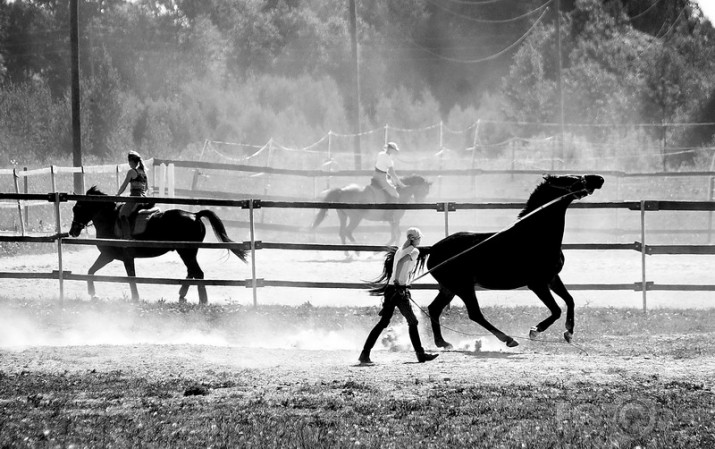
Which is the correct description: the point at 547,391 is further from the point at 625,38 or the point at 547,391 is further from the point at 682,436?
the point at 625,38

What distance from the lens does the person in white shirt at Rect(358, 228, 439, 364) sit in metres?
11.6

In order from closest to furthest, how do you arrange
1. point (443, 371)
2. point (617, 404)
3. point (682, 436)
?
point (682, 436)
point (617, 404)
point (443, 371)

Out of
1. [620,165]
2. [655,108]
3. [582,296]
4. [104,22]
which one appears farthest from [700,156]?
[104,22]

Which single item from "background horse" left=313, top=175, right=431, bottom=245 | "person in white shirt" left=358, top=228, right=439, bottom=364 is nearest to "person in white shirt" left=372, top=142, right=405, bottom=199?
"background horse" left=313, top=175, right=431, bottom=245

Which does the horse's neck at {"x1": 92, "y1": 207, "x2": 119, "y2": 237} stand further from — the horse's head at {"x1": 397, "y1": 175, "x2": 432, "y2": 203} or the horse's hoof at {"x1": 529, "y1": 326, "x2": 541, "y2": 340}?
the horse's head at {"x1": 397, "y1": 175, "x2": 432, "y2": 203}

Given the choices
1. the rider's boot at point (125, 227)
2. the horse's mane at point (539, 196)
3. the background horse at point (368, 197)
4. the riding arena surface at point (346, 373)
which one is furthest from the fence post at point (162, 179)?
the horse's mane at point (539, 196)

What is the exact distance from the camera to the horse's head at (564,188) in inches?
510

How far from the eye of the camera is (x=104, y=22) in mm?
74250

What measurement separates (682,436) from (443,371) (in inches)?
127

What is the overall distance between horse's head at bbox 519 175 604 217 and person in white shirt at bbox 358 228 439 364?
83.6 inches

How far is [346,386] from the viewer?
991cm

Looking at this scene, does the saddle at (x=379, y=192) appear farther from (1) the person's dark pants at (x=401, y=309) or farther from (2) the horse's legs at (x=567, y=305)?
(1) the person's dark pants at (x=401, y=309)

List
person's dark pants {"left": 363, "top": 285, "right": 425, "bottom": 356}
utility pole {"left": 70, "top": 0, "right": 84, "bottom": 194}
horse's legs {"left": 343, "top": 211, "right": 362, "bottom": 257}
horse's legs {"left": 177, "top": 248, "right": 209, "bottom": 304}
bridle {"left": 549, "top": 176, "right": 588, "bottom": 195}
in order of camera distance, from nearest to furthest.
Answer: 1. person's dark pants {"left": 363, "top": 285, "right": 425, "bottom": 356}
2. bridle {"left": 549, "top": 176, "right": 588, "bottom": 195}
3. horse's legs {"left": 177, "top": 248, "right": 209, "bottom": 304}
4. horse's legs {"left": 343, "top": 211, "right": 362, "bottom": 257}
5. utility pole {"left": 70, "top": 0, "right": 84, "bottom": 194}

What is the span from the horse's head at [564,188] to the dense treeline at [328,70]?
1486 inches
